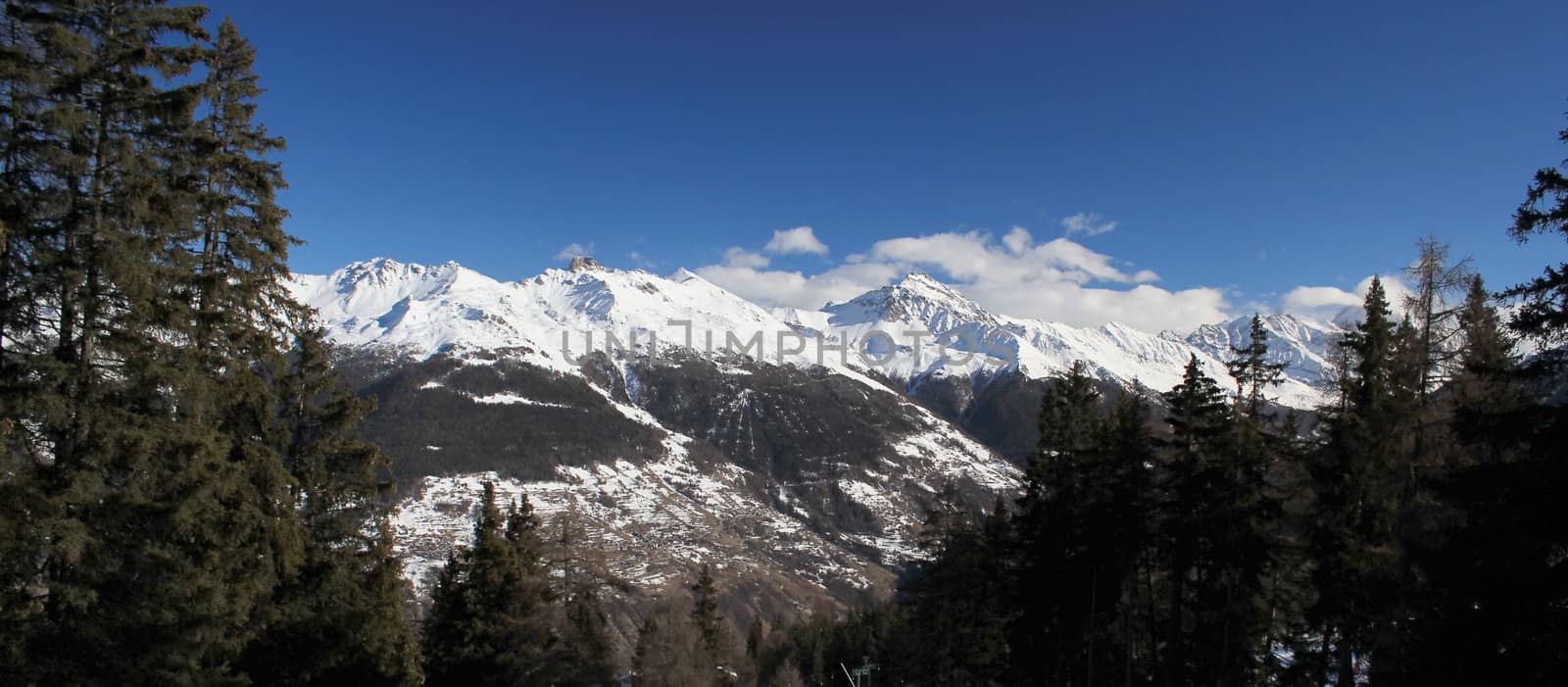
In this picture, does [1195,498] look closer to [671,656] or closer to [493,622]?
[671,656]

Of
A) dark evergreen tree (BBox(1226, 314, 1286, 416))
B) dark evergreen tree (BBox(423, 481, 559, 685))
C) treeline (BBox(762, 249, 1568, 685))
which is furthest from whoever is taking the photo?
dark evergreen tree (BBox(423, 481, 559, 685))

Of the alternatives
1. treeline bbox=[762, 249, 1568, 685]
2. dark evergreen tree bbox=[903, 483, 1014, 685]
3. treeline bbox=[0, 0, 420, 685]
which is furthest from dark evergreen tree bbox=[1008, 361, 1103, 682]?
treeline bbox=[0, 0, 420, 685]

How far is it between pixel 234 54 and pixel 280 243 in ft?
13.0

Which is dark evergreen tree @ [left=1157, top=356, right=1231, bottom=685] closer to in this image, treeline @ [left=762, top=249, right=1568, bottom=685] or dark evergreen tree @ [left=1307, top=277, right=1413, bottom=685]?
treeline @ [left=762, top=249, right=1568, bottom=685]

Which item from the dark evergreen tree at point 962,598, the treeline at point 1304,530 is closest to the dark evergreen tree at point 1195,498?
the treeline at point 1304,530

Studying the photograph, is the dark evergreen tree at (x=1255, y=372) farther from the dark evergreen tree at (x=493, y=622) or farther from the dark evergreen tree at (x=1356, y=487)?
the dark evergreen tree at (x=493, y=622)

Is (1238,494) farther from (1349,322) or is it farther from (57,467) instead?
(57,467)

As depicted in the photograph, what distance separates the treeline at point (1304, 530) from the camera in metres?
12.4

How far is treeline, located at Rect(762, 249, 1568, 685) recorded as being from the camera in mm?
12445

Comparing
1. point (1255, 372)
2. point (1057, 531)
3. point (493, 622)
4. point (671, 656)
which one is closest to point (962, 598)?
point (1057, 531)

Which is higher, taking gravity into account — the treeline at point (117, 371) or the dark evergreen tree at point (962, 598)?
the treeline at point (117, 371)

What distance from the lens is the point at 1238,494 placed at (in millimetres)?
24938

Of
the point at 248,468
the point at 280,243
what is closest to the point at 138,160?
the point at 280,243

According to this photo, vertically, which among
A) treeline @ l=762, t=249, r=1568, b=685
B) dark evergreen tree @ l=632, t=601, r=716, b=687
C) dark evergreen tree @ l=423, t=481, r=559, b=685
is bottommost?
dark evergreen tree @ l=632, t=601, r=716, b=687
